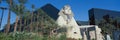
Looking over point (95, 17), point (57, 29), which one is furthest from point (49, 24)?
point (95, 17)

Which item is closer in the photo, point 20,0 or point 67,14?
point 20,0

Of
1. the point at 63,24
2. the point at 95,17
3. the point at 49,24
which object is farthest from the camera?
the point at 95,17

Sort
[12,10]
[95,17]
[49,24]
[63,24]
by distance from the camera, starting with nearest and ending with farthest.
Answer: [12,10]
[49,24]
[63,24]
[95,17]

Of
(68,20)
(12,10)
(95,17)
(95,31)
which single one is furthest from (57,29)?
(95,17)

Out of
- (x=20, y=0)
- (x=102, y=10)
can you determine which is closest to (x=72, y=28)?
(x=20, y=0)

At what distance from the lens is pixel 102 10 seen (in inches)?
2037

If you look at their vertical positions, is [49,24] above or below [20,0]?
below

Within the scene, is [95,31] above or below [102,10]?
below

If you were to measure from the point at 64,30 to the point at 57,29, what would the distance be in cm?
109

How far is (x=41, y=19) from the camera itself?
1554 inches

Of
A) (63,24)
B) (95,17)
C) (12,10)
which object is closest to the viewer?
(12,10)

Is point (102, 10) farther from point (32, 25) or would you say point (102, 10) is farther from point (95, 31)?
point (32, 25)

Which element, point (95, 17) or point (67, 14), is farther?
point (95, 17)

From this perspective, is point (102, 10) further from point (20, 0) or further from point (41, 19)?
point (20, 0)
